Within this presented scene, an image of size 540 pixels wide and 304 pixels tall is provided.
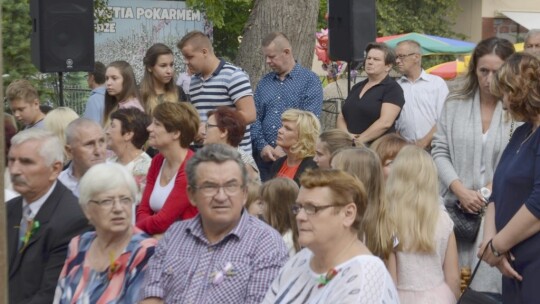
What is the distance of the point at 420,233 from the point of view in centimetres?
557

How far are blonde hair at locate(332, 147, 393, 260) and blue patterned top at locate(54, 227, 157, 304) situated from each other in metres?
1.05

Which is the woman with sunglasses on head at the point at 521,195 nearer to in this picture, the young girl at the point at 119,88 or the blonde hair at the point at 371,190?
the blonde hair at the point at 371,190

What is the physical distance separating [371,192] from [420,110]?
13.3 ft

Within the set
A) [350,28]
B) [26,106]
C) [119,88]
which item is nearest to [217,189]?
[119,88]

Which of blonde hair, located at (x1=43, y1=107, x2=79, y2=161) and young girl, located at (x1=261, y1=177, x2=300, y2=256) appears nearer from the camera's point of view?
young girl, located at (x1=261, y1=177, x2=300, y2=256)

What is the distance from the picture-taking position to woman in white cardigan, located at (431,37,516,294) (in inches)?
244

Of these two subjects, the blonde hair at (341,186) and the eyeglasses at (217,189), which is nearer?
the blonde hair at (341,186)

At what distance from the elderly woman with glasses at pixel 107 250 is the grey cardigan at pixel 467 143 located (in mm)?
2235

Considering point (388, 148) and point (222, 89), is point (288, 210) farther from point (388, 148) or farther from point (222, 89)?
point (222, 89)

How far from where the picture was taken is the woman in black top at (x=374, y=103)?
8.70 meters

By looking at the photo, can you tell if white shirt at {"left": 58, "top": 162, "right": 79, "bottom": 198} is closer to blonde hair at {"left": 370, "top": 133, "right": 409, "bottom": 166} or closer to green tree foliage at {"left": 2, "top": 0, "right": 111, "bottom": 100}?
blonde hair at {"left": 370, "top": 133, "right": 409, "bottom": 166}

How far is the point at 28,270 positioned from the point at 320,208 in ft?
5.49

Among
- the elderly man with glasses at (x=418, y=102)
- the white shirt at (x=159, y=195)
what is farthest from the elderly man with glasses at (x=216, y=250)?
the elderly man with glasses at (x=418, y=102)

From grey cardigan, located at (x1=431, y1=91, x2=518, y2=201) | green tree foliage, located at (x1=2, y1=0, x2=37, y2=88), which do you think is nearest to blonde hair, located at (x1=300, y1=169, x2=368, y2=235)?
grey cardigan, located at (x1=431, y1=91, x2=518, y2=201)
